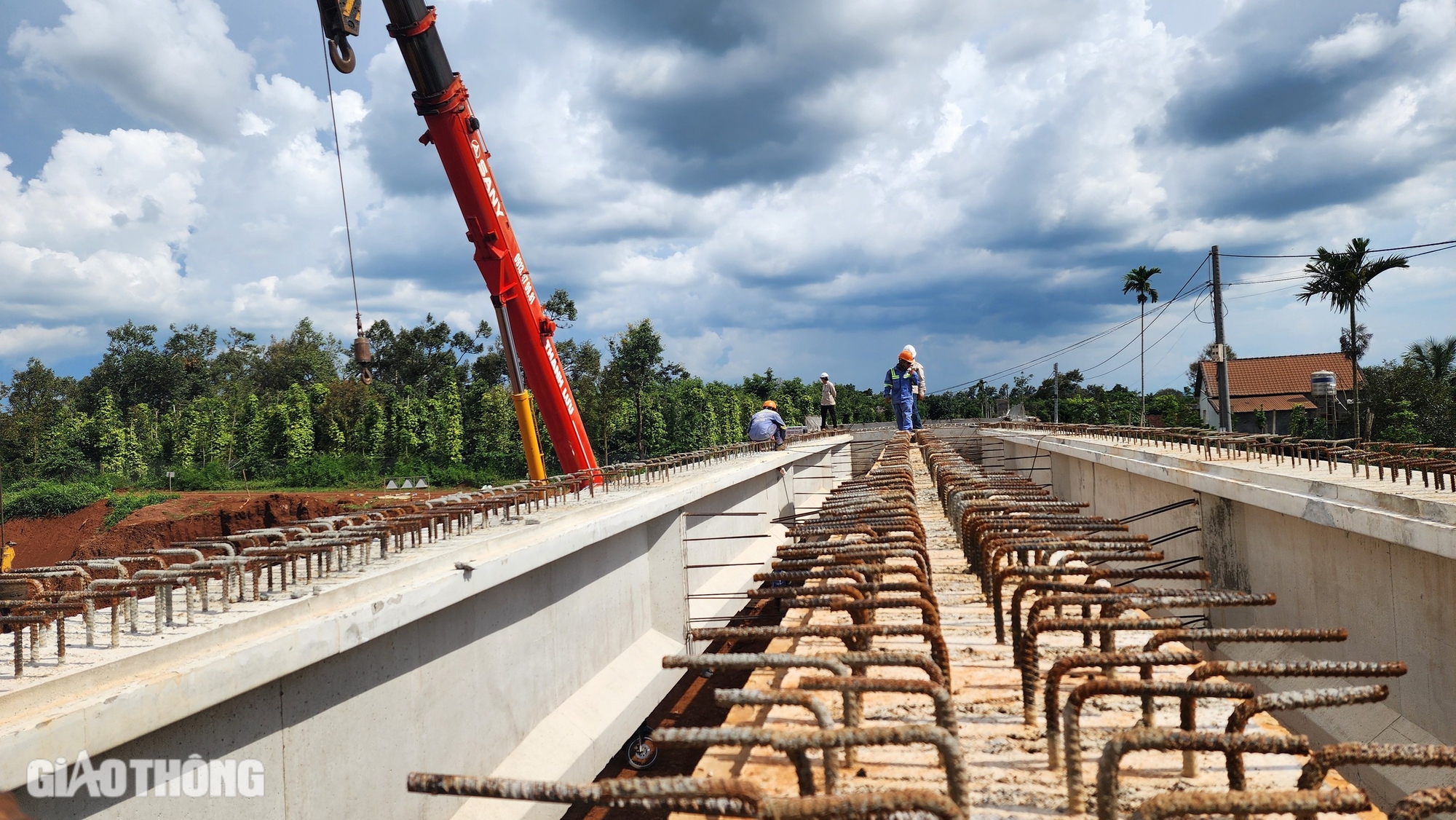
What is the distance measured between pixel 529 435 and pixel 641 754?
6264mm

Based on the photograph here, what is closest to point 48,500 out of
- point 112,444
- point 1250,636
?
point 112,444

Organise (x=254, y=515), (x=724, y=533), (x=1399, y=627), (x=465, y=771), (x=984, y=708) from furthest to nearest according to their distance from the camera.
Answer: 1. (x=254, y=515)
2. (x=724, y=533)
3. (x=1399, y=627)
4. (x=465, y=771)
5. (x=984, y=708)

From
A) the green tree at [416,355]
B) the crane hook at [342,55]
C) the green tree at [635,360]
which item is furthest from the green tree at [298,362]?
the crane hook at [342,55]

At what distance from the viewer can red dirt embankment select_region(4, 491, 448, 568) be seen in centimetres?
3269

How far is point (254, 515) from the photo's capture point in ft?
117

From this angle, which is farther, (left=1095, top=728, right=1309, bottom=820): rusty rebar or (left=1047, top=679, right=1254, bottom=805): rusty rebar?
(left=1047, top=679, right=1254, bottom=805): rusty rebar

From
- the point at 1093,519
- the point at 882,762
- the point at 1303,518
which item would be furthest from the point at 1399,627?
the point at 882,762

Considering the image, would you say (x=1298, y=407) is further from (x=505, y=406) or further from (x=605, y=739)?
(x=605, y=739)

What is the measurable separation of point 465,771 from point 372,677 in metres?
1.28

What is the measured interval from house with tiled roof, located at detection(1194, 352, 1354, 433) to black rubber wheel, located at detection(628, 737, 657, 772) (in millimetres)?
59057

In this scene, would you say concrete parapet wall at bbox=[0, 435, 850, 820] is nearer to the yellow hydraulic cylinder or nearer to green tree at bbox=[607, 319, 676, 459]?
the yellow hydraulic cylinder

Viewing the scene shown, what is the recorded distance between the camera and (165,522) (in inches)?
1319

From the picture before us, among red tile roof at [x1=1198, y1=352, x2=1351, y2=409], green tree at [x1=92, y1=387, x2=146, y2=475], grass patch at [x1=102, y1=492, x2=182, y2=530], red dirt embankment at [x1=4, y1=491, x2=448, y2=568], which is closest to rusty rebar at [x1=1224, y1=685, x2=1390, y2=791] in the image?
red dirt embankment at [x1=4, y1=491, x2=448, y2=568]

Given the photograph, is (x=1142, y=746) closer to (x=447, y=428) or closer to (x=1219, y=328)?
(x=1219, y=328)
